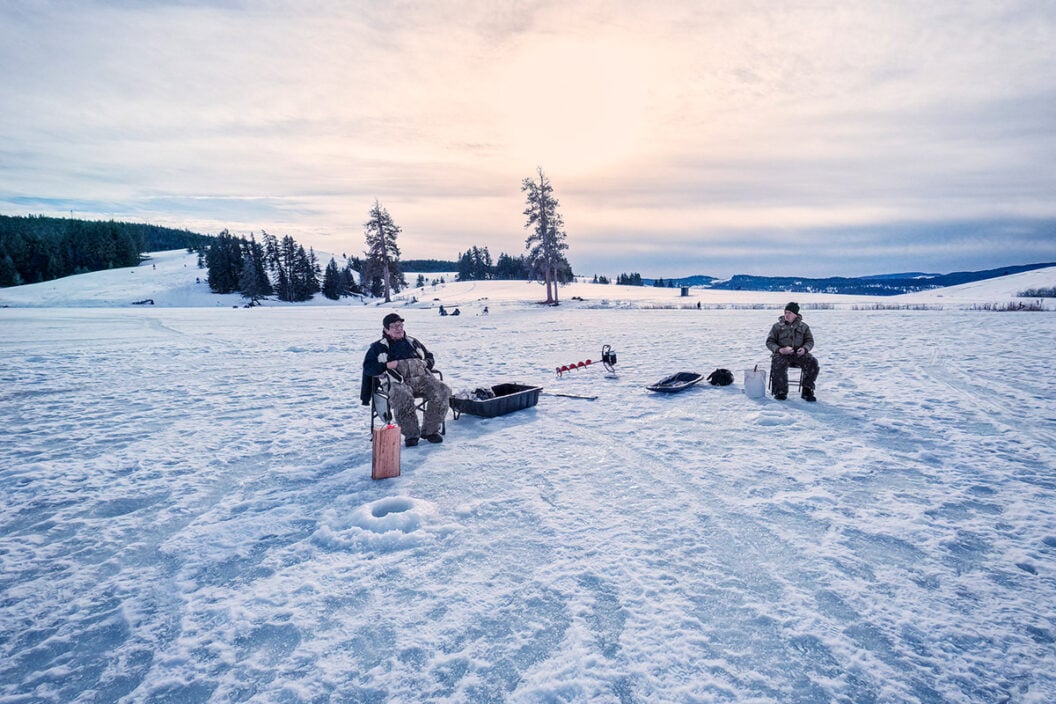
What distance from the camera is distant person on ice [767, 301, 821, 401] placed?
27.7 ft

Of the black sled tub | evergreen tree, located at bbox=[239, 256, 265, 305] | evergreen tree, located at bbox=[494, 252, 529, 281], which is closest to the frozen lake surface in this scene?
the black sled tub

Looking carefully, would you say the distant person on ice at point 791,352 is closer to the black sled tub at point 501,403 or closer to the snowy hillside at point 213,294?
the black sled tub at point 501,403

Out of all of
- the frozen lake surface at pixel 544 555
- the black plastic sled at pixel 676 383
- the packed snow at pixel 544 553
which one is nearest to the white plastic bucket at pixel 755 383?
the packed snow at pixel 544 553

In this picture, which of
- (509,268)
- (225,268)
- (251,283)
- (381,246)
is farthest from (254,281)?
(509,268)

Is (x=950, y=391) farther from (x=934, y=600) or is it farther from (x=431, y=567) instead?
(x=431, y=567)

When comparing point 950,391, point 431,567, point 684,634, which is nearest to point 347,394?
point 431,567

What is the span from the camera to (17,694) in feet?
8.87

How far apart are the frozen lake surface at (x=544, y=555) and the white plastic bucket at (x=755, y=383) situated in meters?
0.55

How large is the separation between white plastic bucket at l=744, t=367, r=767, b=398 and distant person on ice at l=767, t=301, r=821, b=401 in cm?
20

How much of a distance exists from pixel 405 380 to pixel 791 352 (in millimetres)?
6584

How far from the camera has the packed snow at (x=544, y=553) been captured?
9.11ft

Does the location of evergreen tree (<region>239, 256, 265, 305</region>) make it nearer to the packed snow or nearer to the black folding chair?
the packed snow

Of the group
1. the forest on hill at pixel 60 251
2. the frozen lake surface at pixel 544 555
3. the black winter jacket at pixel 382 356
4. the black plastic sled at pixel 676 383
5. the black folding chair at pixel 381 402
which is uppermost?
the forest on hill at pixel 60 251

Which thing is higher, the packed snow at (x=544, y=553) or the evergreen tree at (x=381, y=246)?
the evergreen tree at (x=381, y=246)
